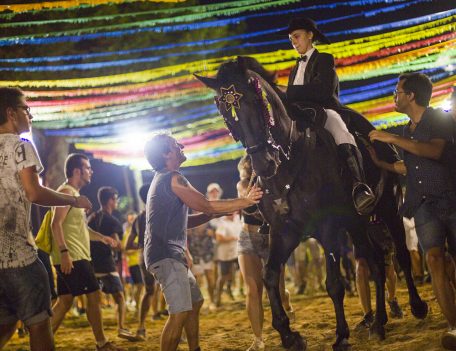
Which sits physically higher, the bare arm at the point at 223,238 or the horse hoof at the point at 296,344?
the bare arm at the point at 223,238

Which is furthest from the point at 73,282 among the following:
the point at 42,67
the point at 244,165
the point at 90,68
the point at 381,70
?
the point at 381,70

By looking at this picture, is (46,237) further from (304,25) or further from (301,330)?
(304,25)

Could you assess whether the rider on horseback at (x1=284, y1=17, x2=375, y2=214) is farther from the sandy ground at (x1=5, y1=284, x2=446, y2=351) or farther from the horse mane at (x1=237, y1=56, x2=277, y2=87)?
the sandy ground at (x1=5, y1=284, x2=446, y2=351)

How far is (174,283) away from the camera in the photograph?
479 cm

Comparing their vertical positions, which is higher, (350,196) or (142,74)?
(142,74)

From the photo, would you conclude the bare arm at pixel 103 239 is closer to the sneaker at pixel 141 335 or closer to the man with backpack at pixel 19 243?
the sneaker at pixel 141 335

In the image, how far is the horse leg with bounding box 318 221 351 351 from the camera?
17.0ft

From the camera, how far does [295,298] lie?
1242 centimetres

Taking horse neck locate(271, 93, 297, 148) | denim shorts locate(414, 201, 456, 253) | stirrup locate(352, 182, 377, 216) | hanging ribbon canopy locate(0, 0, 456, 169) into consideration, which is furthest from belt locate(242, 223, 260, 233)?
hanging ribbon canopy locate(0, 0, 456, 169)

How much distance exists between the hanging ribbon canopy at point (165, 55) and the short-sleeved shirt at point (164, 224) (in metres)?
5.43

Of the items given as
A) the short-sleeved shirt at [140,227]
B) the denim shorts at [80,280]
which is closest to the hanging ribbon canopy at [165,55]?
the short-sleeved shirt at [140,227]

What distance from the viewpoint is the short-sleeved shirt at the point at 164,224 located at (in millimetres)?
4887

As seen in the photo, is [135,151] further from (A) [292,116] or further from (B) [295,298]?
(A) [292,116]

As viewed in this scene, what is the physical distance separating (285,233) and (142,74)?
8555 mm
